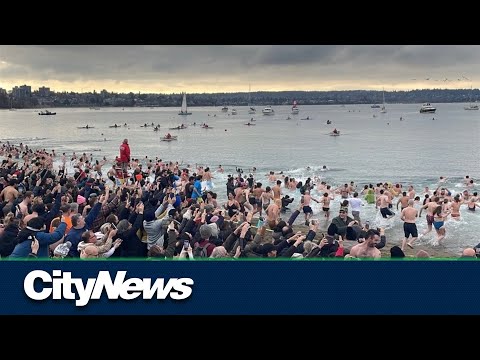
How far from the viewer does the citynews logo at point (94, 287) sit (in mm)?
6824

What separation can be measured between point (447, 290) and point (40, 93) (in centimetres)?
1399

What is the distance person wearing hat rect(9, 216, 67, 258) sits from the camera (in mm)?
6832

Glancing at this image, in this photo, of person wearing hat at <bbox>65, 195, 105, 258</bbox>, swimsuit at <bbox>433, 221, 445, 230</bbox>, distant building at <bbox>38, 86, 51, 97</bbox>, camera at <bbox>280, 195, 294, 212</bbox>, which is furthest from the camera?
distant building at <bbox>38, 86, 51, 97</bbox>

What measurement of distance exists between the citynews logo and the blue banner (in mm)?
13

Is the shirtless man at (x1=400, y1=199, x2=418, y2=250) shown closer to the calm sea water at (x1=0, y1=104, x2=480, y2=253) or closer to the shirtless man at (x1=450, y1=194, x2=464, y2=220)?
the calm sea water at (x1=0, y1=104, x2=480, y2=253)

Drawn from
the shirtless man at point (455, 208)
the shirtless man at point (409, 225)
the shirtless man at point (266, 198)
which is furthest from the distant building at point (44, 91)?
the shirtless man at point (455, 208)

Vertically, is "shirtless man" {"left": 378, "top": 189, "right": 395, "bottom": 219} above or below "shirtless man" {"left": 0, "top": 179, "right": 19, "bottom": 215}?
below

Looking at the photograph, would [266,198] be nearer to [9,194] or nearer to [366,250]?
[366,250]

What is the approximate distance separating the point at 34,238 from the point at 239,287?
2930 millimetres

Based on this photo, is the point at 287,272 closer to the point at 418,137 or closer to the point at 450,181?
the point at 450,181

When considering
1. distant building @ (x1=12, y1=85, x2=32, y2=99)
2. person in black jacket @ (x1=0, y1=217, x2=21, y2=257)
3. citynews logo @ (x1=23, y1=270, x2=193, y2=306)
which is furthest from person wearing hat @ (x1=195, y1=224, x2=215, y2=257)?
distant building @ (x1=12, y1=85, x2=32, y2=99)

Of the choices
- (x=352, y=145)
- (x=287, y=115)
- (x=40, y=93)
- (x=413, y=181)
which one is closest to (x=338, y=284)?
(x=40, y=93)

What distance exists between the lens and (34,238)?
693 centimetres

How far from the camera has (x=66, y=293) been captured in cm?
686
